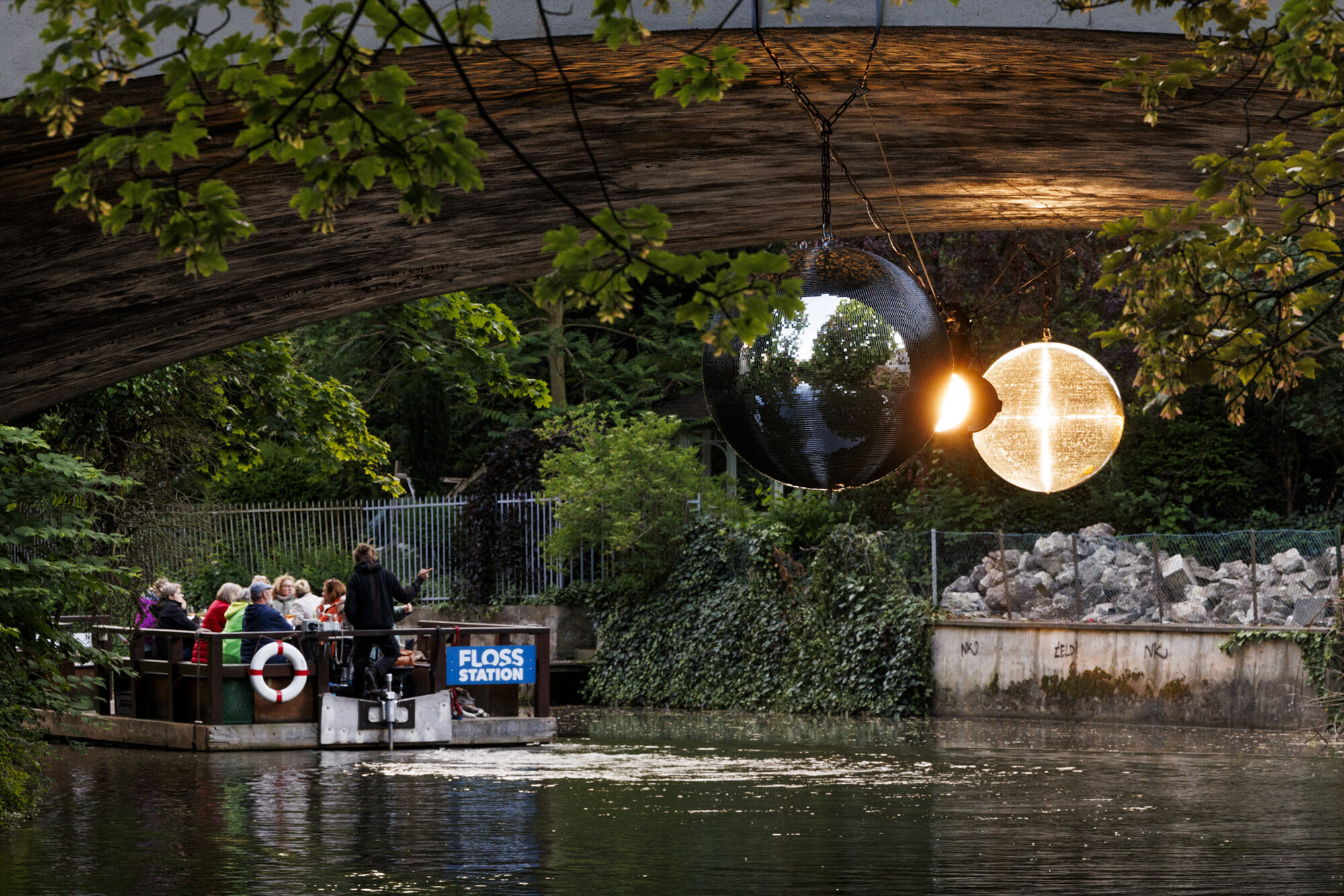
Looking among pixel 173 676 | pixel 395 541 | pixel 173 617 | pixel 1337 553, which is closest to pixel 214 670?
pixel 173 676

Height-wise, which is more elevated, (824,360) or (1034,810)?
(824,360)

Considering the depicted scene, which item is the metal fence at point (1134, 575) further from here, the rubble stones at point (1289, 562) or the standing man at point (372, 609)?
the standing man at point (372, 609)

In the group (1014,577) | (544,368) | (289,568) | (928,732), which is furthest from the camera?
(544,368)

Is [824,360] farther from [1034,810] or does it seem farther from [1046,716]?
[1046,716]

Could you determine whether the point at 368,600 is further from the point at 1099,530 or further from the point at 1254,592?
the point at 1099,530

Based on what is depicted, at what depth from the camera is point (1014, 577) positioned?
21.5 metres

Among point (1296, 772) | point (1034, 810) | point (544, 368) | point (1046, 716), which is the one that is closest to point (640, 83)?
point (1034, 810)

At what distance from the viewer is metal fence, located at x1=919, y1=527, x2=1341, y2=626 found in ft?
61.1

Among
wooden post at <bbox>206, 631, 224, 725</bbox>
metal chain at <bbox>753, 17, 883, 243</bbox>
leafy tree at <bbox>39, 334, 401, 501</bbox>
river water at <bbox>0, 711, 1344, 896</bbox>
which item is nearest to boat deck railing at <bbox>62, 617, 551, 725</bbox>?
wooden post at <bbox>206, 631, 224, 725</bbox>

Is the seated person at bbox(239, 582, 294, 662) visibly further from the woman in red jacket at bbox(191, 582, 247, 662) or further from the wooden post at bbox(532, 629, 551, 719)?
the wooden post at bbox(532, 629, 551, 719)

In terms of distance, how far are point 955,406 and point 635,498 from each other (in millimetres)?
18875

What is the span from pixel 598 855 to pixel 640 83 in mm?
4690

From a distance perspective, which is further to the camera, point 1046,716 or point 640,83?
point 1046,716

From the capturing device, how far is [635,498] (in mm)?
25719
